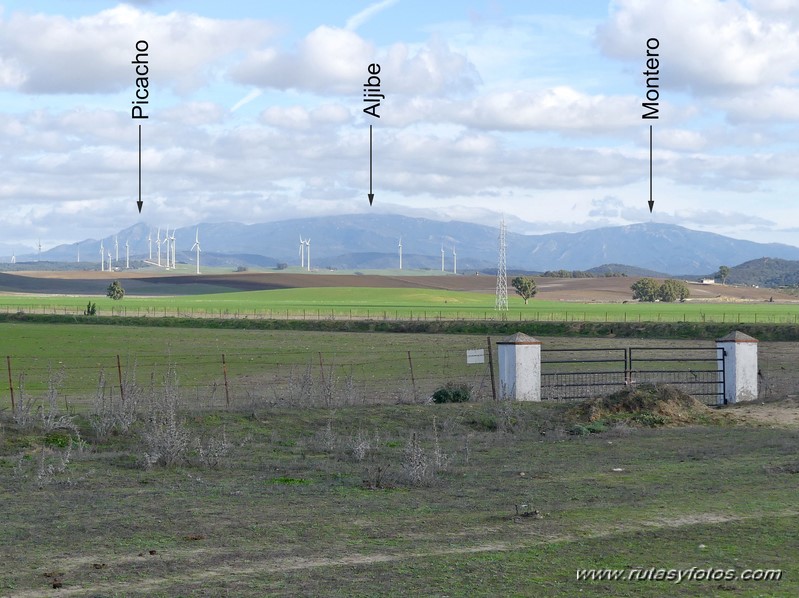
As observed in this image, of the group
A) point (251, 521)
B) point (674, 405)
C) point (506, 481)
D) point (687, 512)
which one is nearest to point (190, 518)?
point (251, 521)

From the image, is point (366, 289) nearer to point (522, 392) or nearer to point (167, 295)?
point (167, 295)

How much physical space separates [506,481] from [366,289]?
152 m

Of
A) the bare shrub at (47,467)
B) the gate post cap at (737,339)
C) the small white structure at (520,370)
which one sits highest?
the gate post cap at (737,339)

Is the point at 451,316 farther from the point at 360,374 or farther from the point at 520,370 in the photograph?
the point at 520,370

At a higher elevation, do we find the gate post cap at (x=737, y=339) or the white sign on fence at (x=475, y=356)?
the gate post cap at (x=737, y=339)

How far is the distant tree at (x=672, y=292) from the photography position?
16175 centimetres

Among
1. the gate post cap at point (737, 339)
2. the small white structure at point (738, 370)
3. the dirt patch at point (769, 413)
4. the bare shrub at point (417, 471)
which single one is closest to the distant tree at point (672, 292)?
the gate post cap at point (737, 339)

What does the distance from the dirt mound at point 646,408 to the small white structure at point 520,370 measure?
7.92ft

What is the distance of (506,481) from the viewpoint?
14750mm

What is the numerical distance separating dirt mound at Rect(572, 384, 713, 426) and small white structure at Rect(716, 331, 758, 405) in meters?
4.29

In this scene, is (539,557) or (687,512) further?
(687,512)

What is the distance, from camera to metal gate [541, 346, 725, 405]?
27.9 metres

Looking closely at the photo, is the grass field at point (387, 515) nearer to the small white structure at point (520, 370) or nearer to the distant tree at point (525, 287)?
the small white structure at point (520, 370)

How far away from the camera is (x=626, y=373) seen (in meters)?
28.2
